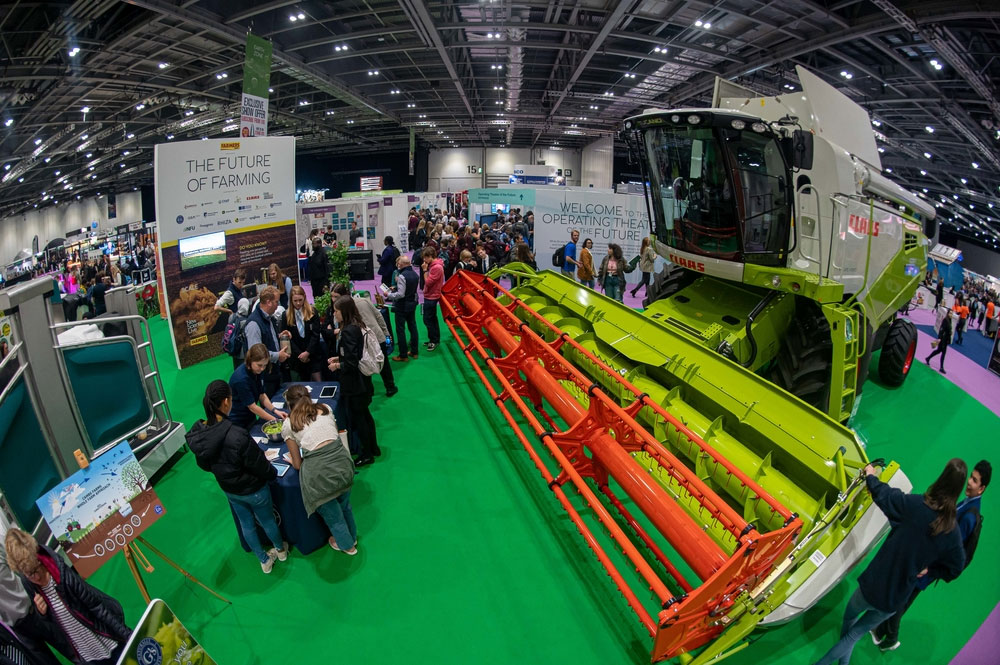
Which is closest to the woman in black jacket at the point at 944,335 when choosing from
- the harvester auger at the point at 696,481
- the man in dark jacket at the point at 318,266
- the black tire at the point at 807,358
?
the black tire at the point at 807,358

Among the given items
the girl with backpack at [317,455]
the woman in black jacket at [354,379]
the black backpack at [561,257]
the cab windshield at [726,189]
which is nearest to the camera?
the girl with backpack at [317,455]

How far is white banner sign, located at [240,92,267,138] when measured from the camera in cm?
Result: 759

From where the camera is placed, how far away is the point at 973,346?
10.4 m

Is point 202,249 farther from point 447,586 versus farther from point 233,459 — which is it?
point 447,586

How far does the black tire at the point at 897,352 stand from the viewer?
6.15m

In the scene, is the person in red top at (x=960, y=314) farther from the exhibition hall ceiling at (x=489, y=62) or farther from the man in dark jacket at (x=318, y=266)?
the man in dark jacket at (x=318, y=266)

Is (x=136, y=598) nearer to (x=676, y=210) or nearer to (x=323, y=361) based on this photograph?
(x=323, y=361)

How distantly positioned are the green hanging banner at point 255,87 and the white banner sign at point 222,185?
0.46m

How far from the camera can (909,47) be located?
33.1 feet

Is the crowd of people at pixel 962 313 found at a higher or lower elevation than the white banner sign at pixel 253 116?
lower

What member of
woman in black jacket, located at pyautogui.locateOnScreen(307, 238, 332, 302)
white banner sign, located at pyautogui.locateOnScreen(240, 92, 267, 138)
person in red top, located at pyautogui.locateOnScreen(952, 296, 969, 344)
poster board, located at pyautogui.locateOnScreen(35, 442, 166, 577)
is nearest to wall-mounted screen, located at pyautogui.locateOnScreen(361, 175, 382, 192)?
woman in black jacket, located at pyautogui.locateOnScreen(307, 238, 332, 302)

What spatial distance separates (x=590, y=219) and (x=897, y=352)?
6.58 m

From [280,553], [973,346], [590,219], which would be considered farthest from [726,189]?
[973,346]

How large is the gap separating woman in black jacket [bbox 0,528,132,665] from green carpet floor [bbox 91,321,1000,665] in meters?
→ 0.62
